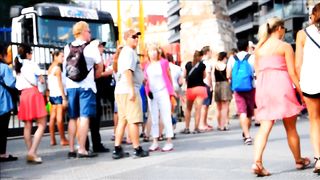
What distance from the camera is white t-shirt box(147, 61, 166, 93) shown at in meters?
8.45

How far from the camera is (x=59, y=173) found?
662 centimetres

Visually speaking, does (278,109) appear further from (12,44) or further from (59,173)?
(12,44)

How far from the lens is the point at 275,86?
585cm

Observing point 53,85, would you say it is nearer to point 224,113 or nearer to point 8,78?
point 8,78

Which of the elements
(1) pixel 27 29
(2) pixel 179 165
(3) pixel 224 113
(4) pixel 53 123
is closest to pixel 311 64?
(2) pixel 179 165

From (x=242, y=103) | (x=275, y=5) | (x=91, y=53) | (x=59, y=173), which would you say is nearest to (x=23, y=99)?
(x=91, y=53)

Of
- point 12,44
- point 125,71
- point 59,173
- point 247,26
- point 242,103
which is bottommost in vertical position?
point 59,173

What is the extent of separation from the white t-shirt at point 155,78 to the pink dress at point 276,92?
8.93ft

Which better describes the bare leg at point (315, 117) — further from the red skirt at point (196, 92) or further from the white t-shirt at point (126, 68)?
the red skirt at point (196, 92)

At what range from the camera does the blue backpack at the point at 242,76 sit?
8969 mm

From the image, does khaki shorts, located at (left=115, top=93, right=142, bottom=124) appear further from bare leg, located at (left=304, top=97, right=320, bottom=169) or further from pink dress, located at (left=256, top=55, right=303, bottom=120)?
bare leg, located at (left=304, top=97, right=320, bottom=169)

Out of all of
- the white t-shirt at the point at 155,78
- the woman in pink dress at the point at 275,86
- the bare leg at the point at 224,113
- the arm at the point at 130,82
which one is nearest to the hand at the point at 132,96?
the arm at the point at 130,82

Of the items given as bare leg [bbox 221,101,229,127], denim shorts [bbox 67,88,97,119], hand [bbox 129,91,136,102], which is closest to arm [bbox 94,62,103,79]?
denim shorts [bbox 67,88,97,119]

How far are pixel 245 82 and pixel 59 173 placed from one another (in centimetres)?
370
